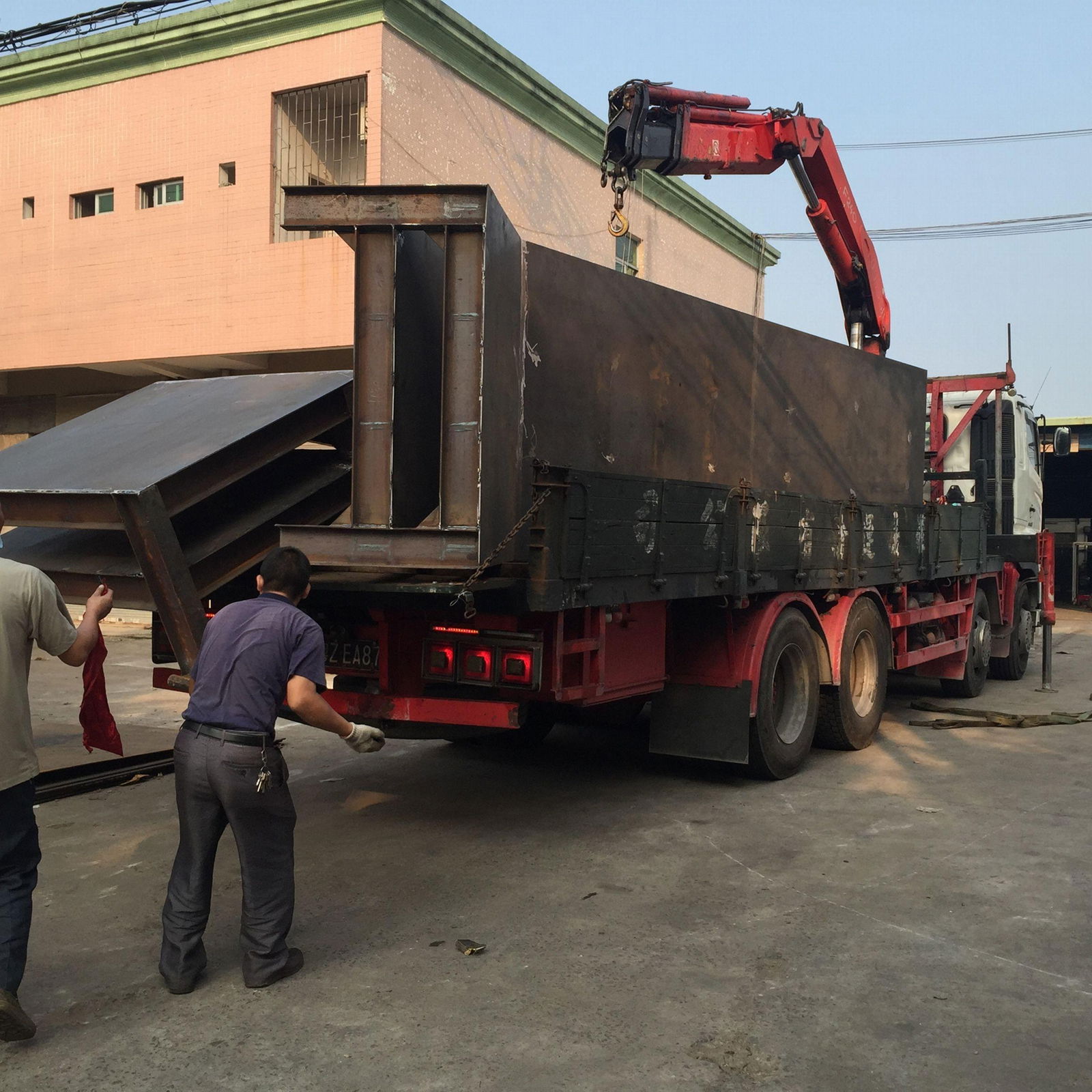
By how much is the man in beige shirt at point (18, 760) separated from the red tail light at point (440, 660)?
2053mm

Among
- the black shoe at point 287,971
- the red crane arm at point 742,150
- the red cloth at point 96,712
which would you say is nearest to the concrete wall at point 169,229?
the red crane arm at point 742,150

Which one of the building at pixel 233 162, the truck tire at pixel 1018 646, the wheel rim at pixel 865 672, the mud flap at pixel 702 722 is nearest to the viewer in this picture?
the mud flap at pixel 702 722

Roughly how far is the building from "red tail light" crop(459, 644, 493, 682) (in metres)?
8.16

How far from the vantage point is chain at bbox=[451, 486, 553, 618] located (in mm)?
4828

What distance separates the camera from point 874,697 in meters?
8.70

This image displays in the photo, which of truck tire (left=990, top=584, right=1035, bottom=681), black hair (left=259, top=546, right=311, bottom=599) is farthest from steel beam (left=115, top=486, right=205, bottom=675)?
truck tire (left=990, top=584, right=1035, bottom=681)

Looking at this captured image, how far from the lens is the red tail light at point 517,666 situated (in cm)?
539

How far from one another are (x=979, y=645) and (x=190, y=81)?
11.9m

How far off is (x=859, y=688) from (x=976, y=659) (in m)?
3.47

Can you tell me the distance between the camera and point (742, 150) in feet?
34.5

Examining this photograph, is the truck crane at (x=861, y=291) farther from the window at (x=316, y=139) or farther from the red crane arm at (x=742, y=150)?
→ the window at (x=316, y=139)

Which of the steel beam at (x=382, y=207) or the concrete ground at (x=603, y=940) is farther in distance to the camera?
the steel beam at (x=382, y=207)

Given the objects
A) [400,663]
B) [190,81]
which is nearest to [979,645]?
[400,663]

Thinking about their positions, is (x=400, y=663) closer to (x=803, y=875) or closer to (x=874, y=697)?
(x=803, y=875)
